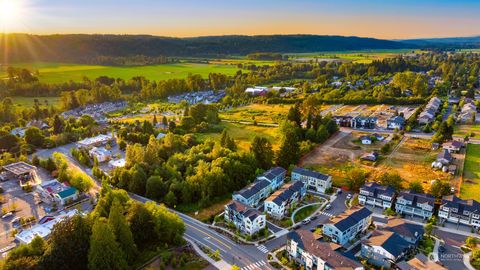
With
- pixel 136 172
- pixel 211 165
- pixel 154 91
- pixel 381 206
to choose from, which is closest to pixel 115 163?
pixel 136 172

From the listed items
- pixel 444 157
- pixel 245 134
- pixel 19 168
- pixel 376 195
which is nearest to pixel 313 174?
pixel 376 195

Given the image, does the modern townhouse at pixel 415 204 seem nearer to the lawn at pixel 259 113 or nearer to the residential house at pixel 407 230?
the residential house at pixel 407 230

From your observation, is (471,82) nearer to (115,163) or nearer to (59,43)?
(115,163)

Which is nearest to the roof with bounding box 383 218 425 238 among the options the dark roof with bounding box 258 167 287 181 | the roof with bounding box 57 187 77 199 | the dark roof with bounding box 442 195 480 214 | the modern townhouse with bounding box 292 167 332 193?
the dark roof with bounding box 442 195 480 214

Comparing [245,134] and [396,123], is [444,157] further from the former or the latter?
[245,134]

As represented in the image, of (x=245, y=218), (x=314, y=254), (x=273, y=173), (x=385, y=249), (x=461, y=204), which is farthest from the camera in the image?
(x=273, y=173)
